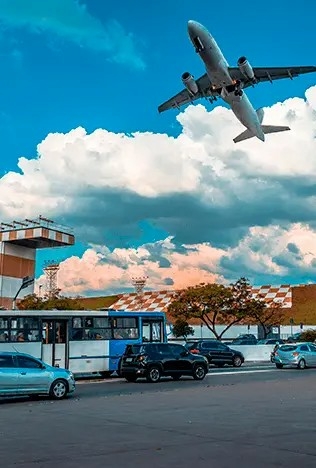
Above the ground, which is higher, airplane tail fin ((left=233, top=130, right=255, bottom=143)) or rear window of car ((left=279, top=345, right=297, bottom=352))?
airplane tail fin ((left=233, top=130, right=255, bottom=143))

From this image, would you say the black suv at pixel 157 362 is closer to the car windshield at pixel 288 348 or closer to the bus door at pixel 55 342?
the bus door at pixel 55 342

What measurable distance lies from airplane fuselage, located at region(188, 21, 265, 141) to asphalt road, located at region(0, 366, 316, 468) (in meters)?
16.5

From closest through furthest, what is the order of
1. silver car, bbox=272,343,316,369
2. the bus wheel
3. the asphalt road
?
the asphalt road, the bus wheel, silver car, bbox=272,343,316,369

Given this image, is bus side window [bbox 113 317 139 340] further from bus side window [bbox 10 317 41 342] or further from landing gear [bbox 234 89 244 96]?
landing gear [bbox 234 89 244 96]

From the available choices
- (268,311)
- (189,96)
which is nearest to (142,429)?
(189,96)

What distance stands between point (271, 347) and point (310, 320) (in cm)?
5541

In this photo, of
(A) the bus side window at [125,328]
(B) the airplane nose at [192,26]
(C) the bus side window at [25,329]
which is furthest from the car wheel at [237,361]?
(B) the airplane nose at [192,26]

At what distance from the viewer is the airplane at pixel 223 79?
1133 inches

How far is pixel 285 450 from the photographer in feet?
30.2

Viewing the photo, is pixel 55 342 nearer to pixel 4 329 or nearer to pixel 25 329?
pixel 25 329

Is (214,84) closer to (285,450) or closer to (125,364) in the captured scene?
(125,364)

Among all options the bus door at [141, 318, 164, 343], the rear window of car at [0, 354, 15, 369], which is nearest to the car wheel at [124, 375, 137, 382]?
the bus door at [141, 318, 164, 343]

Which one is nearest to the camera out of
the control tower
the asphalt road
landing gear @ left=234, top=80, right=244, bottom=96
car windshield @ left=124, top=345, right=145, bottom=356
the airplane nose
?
the asphalt road

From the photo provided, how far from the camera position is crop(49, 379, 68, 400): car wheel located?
1744 cm
